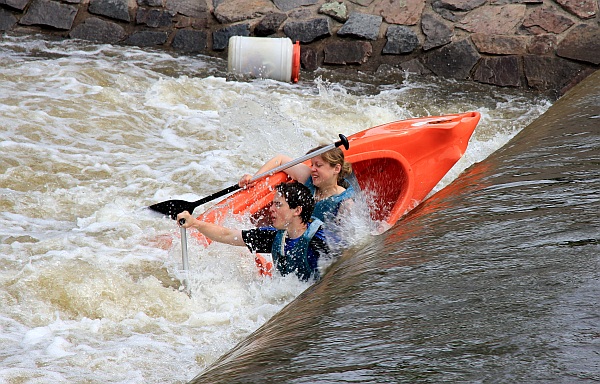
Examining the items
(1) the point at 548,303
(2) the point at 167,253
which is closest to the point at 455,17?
(2) the point at 167,253

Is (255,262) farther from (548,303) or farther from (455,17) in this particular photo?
(455,17)

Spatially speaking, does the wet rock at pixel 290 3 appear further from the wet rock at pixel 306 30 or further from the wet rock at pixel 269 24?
the wet rock at pixel 306 30

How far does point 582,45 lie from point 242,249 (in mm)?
4740

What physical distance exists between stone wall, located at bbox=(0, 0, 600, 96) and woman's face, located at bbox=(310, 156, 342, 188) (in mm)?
4090

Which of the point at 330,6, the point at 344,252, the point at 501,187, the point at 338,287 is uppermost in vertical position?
the point at 330,6

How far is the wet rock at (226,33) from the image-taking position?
7.65m

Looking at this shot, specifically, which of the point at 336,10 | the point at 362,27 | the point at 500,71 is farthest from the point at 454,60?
the point at 336,10

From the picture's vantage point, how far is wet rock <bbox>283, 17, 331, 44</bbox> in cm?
759

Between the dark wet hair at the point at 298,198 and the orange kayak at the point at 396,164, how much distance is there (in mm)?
629

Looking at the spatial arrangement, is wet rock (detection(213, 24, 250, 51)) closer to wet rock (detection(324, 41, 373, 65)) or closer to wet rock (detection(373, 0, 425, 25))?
wet rock (detection(324, 41, 373, 65))

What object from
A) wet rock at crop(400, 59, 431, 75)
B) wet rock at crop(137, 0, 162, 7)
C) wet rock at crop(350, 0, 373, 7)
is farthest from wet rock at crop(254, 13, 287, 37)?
wet rock at crop(400, 59, 431, 75)

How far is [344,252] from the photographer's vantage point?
10.6 feet

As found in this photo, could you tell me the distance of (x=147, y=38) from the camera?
7730mm

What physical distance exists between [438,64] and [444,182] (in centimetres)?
250
